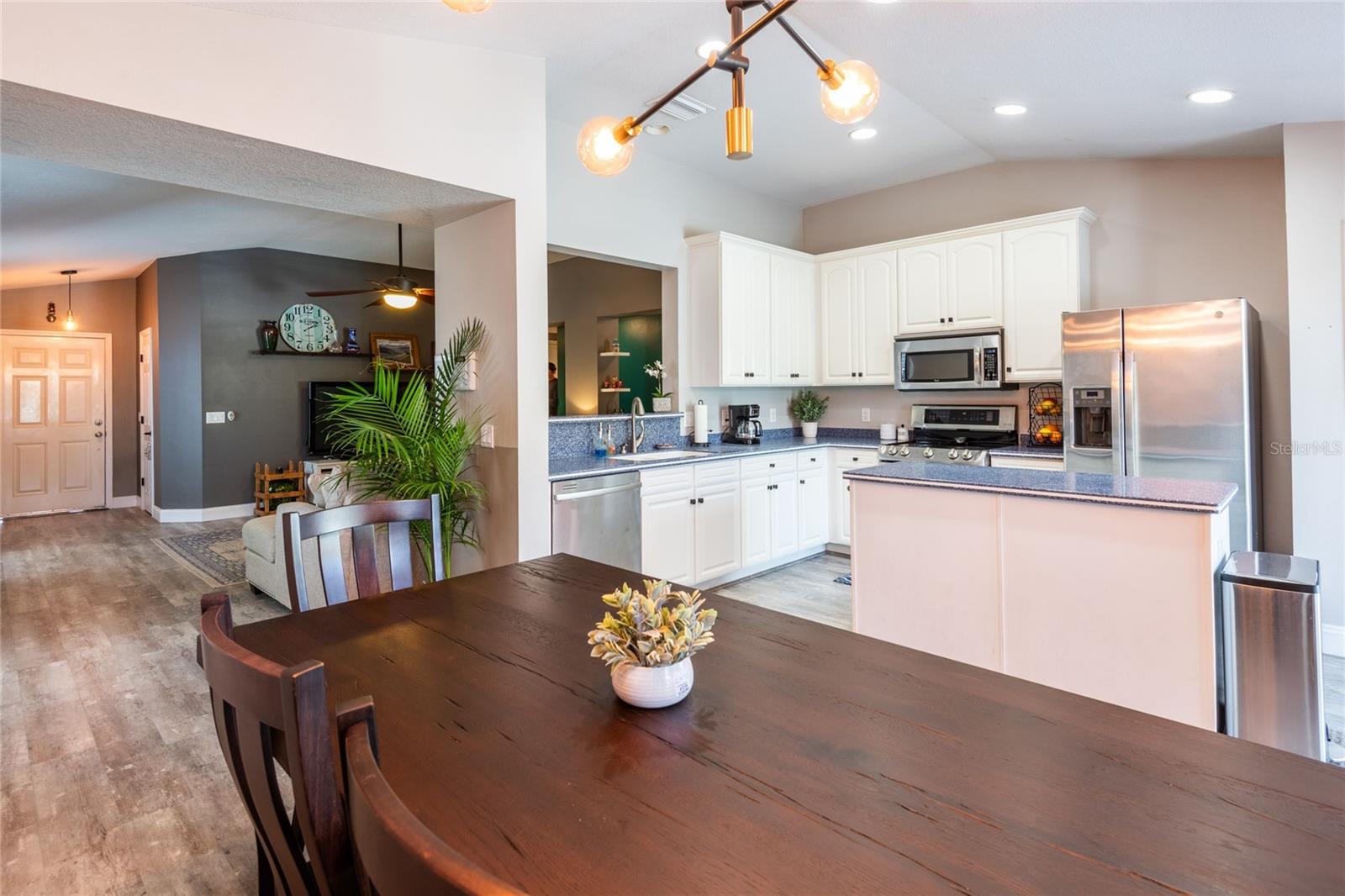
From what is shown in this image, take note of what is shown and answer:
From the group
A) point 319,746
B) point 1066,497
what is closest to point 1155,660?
point 1066,497

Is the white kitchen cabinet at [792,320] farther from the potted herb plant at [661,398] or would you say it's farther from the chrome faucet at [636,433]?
the chrome faucet at [636,433]

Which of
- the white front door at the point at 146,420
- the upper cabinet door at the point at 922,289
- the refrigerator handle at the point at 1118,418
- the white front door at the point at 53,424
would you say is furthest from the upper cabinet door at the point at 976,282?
the white front door at the point at 53,424

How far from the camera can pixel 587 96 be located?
12.8 ft

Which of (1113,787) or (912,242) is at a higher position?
(912,242)

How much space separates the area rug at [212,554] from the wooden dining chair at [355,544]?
138 inches

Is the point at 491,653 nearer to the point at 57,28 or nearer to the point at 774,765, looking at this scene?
the point at 774,765

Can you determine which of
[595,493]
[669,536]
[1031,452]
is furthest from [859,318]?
[595,493]

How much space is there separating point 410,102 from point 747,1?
1986 millimetres

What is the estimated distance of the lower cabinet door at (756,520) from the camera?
466 centimetres

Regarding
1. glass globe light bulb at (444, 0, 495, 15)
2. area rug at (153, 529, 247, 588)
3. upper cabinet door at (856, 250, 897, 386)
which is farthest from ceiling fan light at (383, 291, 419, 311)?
glass globe light bulb at (444, 0, 495, 15)

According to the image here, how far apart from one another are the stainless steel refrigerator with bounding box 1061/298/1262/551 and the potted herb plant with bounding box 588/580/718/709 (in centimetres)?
344

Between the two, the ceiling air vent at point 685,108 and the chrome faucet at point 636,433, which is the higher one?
the ceiling air vent at point 685,108

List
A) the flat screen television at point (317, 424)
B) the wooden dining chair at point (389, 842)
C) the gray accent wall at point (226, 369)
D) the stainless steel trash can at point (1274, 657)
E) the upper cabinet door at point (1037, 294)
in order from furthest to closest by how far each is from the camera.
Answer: the flat screen television at point (317, 424), the gray accent wall at point (226, 369), the upper cabinet door at point (1037, 294), the stainless steel trash can at point (1274, 657), the wooden dining chair at point (389, 842)

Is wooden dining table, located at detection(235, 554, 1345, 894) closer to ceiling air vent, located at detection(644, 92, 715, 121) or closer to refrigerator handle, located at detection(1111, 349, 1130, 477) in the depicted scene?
refrigerator handle, located at detection(1111, 349, 1130, 477)
